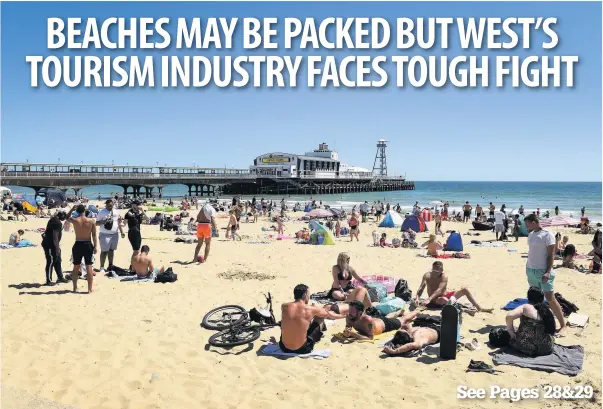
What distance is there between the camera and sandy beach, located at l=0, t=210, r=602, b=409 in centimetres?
395

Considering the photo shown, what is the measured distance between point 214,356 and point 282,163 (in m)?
61.4

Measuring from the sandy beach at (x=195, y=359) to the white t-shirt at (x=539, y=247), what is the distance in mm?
922

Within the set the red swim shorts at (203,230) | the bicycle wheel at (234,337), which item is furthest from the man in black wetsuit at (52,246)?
the bicycle wheel at (234,337)

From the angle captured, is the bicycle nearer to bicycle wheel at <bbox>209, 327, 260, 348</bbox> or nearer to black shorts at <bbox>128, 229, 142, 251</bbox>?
bicycle wheel at <bbox>209, 327, 260, 348</bbox>

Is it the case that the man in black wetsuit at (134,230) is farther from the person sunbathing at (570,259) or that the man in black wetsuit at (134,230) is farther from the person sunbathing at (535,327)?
the person sunbathing at (570,259)

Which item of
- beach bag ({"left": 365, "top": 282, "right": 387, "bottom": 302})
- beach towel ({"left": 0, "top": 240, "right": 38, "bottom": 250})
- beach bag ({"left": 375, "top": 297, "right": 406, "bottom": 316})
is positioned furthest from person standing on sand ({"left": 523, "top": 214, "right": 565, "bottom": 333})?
beach towel ({"left": 0, "top": 240, "right": 38, "bottom": 250})

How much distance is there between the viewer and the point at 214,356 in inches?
189

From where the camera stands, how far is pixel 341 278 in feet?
23.1

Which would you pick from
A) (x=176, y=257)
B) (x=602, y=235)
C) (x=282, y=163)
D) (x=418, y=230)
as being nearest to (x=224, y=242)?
(x=176, y=257)

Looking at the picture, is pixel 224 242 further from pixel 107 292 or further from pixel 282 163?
pixel 282 163

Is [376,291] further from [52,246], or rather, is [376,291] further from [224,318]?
[52,246]

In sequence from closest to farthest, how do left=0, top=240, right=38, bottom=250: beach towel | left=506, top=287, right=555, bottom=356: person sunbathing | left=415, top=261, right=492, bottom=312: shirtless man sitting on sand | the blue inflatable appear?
left=506, top=287, right=555, bottom=356: person sunbathing < left=415, top=261, right=492, bottom=312: shirtless man sitting on sand < left=0, top=240, right=38, bottom=250: beach towel < the blue inflatable

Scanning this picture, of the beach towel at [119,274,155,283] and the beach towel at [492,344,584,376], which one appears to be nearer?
the beach towel at [492,344,584,376]

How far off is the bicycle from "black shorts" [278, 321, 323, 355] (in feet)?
1.64
